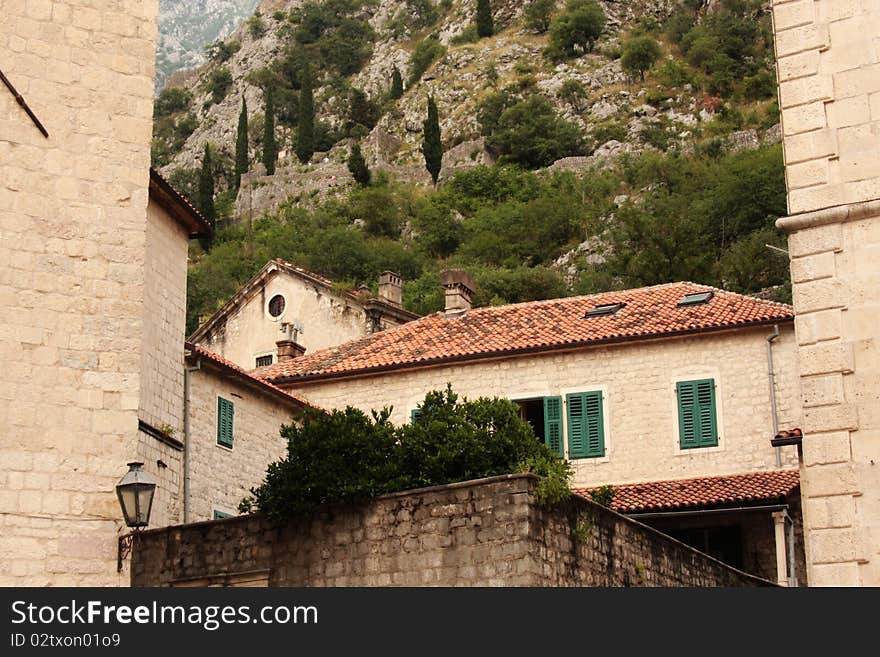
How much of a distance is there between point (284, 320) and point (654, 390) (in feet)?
44.9

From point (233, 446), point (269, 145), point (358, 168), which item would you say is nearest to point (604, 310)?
point (233, 446)

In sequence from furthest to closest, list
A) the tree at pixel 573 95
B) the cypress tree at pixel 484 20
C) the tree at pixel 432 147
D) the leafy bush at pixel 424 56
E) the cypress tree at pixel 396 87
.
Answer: the leafy bush at pixel 424 56 < the cypress tree at pixel 396 87 < the cypress tree at pixel 484 20 < the tree at pixel 573 95 < the tree at pixel 432 147

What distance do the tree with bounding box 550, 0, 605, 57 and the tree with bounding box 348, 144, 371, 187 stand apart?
2055 cm

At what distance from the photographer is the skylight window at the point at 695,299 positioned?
26484 mm

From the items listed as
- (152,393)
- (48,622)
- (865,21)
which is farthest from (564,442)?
(48,622)

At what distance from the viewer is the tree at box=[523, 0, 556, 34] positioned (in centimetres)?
11219

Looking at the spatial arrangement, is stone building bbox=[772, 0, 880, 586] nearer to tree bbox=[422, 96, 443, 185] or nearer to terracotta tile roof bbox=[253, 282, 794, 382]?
terracotta tile roof bbox=[253, 282, 794, 382]

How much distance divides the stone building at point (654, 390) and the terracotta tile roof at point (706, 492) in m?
0.04

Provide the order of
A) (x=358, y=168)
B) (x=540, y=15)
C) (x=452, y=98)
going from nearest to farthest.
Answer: (x=358, y=168)
(x=452, y=98)
(x=540, y=15)

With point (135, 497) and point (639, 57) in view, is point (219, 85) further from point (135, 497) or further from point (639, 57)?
point (135, 497)

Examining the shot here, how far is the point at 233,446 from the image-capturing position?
2331cm

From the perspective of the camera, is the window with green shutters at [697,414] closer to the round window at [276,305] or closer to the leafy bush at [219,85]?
the round window at [276,305]

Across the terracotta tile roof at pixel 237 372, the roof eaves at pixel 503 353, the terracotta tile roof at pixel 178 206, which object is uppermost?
the terracotta tile roof at pixel 178 206

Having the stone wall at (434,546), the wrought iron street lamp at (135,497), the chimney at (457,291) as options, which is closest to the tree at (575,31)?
the chimney at (457,291)
